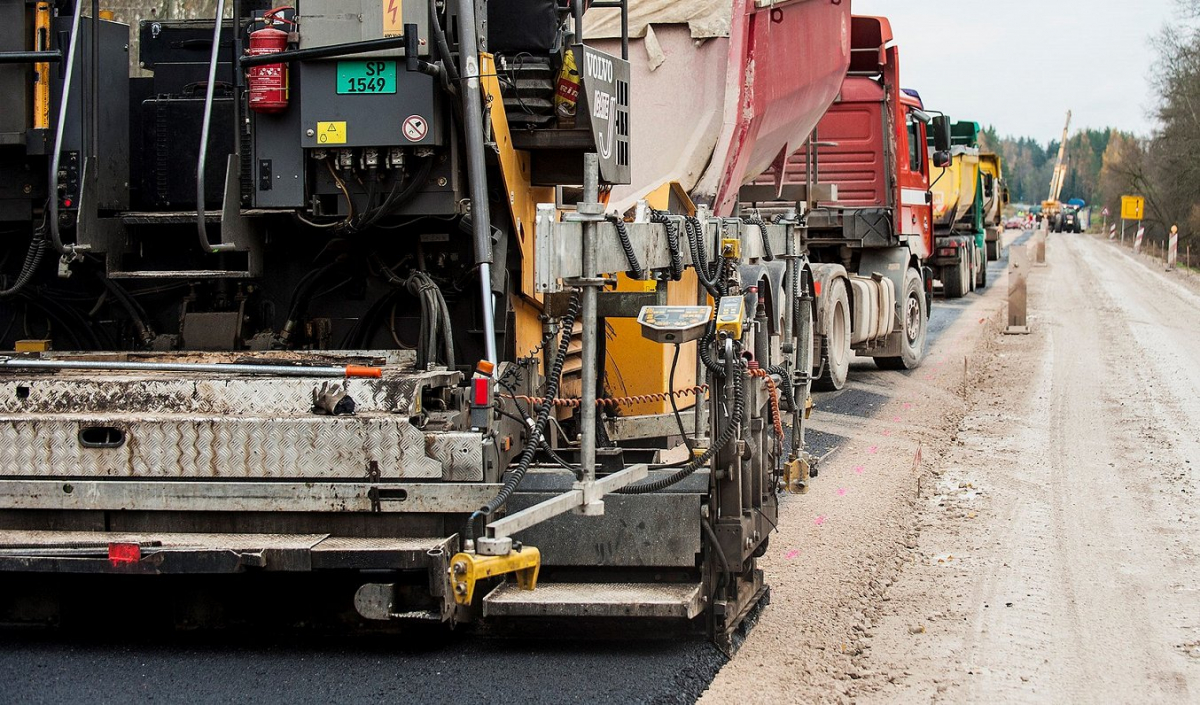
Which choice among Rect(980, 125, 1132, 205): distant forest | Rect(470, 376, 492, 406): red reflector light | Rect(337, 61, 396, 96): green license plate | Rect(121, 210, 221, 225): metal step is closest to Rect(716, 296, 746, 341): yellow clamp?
Rect(470, 376, 492, 406): red reflector light

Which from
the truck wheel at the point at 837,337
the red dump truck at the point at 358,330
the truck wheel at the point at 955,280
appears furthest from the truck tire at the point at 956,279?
the red dump truck at the point at 358,330

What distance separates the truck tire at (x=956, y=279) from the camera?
27.5 meters

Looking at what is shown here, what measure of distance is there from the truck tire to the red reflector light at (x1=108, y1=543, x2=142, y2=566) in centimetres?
2421

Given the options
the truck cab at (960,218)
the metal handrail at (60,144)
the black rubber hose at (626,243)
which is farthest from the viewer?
the truck cab at (960,218)

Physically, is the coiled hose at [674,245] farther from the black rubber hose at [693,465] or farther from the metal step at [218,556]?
the metal step at [218,556]

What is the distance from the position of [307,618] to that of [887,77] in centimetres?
1063

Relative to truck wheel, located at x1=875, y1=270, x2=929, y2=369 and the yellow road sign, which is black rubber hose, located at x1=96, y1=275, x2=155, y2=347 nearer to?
truck wheel, located at x1=875, y1=270, x2=929, y2=369

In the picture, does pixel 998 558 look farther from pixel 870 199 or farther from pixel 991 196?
pixel 991 196

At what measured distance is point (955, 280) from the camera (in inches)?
1086

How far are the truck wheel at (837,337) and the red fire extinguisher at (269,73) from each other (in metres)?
7.28

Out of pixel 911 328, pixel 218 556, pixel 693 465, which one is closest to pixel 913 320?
pixel 911 328

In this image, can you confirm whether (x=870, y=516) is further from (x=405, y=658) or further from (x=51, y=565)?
(x=51, y=565)

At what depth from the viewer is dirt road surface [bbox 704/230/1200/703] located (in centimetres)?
516

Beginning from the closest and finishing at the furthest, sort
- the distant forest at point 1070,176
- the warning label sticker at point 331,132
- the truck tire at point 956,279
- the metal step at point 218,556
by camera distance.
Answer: the metal step at point 218,556
the warning label sticker at point 331,132
the truck tire at point 956,279
the distant forest at point 1070,176
